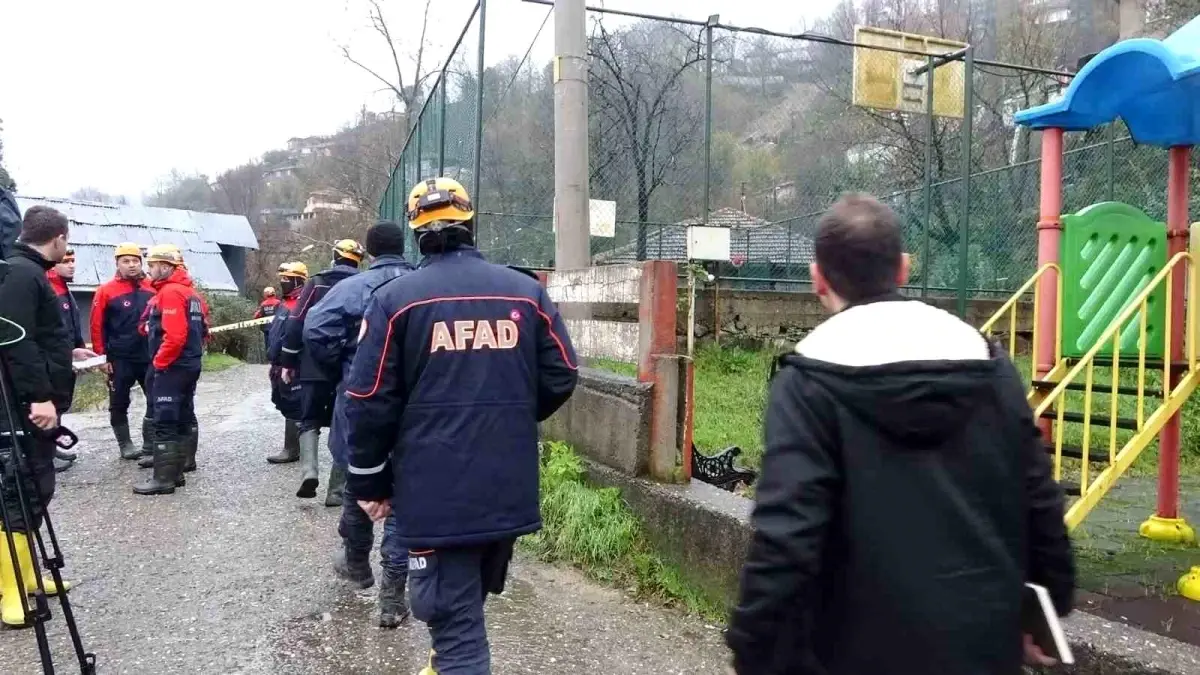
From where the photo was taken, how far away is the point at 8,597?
4227 mm

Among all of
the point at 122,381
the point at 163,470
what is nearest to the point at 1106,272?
the point at 163,470

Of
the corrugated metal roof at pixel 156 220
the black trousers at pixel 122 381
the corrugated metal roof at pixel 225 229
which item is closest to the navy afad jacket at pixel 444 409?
the black trousers at pixel 122 381

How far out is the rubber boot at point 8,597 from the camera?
4.16 m

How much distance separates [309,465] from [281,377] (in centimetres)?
98

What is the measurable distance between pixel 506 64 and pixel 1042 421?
5.53 metres

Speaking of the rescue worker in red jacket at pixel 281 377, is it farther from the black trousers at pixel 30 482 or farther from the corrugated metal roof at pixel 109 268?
the corrugated metal roof at pixel 109 268

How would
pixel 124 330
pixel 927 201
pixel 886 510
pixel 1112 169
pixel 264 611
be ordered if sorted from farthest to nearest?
pixel 927 201 → pixel 1112 169 → pixel 124 330 → pixel 264 611 → pixel 886 510

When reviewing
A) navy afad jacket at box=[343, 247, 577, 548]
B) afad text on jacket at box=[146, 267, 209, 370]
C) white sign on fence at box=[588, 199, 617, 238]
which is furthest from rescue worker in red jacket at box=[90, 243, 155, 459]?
navy afad jacket at box=[343, 247, 577, 548]

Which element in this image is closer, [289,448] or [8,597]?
[8,597]

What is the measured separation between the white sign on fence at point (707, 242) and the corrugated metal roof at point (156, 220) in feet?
54.6

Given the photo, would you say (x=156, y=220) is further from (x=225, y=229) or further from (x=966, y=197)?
(x=966, y=197)

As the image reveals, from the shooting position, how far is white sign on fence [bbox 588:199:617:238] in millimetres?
9531

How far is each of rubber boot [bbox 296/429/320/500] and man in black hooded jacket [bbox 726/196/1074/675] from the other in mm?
5380

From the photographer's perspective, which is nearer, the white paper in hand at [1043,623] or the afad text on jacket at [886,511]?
the afad text on jacket at [886,511]
